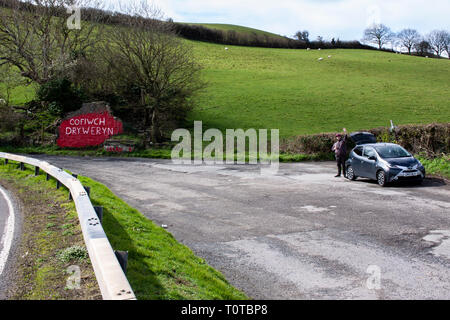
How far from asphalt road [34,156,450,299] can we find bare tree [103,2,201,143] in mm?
13471

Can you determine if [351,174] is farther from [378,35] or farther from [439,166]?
[378,35]

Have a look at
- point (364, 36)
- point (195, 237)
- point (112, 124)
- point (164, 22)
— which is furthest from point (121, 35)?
point (364, 36)

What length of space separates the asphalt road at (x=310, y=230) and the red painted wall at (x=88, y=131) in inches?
564

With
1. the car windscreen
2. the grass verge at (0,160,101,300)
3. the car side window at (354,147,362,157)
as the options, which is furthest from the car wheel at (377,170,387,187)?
the grass verge at (0,160,101,300)

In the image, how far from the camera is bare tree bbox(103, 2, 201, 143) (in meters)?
29.7

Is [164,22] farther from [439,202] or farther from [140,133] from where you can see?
[439,202]

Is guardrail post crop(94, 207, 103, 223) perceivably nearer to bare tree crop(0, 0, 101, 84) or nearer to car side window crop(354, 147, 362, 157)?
car side window crop(354, 147, 362, 157)

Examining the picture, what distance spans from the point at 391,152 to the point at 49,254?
14068mm

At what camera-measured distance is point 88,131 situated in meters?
32.2

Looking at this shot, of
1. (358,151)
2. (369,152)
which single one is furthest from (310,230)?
(358,151)

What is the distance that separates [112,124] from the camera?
105ft
